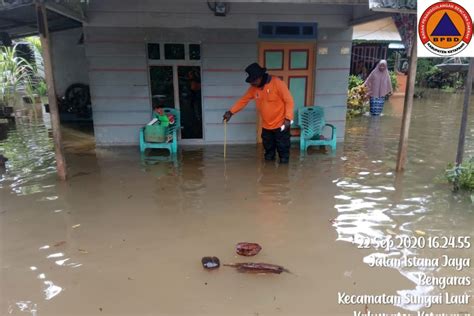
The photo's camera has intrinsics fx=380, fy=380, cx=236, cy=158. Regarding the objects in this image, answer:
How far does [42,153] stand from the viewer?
7.29 m

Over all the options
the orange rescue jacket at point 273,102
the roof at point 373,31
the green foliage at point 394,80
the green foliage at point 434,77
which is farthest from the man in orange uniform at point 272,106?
the green foliage at point 434,77

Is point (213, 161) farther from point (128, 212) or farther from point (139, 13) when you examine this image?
point (139, 13)

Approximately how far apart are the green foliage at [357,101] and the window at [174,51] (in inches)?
256

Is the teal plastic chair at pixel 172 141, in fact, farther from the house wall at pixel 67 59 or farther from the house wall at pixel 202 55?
the house wall at pixel 67 59

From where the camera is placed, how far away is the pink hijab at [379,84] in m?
11.6

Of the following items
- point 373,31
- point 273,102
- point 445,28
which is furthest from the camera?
point 373,31

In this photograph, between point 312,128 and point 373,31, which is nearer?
point 312,128

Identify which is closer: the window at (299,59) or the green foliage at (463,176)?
the green foliage at (463,176)

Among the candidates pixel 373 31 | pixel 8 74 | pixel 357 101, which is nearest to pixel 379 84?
pixel 357 101

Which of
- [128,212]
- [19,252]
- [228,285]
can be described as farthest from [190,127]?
[228,285]

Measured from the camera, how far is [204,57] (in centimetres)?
761

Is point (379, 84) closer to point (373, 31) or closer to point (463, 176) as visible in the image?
point (373, 31)

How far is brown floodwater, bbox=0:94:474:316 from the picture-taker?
310cm

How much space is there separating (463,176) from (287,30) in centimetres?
425
